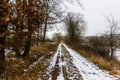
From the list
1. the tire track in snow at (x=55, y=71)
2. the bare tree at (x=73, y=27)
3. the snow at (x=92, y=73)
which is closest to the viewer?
the tire track in snow at (x=55, y=71)

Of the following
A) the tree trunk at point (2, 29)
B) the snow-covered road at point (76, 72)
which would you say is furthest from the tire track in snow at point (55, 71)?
the tree trunk at point (2, 29)

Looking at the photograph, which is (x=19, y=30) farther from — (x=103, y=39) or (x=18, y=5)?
(x=103, y=39)

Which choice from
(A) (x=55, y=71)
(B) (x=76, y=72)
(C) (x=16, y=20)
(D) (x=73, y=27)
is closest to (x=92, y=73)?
(B) (x=76, y=72)

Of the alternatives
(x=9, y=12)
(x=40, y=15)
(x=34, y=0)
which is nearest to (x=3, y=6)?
(x=9, y=12)

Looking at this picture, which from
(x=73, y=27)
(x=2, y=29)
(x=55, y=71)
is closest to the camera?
(x=2, y=29)

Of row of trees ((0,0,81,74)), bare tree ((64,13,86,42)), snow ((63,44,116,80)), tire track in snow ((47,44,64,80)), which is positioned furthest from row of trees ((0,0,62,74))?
bare tree ((64,13,86,42))

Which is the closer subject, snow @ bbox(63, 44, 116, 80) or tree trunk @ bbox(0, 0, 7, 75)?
tree trunk @ bbox(0, 0, 7, 75)

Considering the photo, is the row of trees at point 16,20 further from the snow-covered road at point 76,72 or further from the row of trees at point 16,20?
the snow-covered road at point 76,72

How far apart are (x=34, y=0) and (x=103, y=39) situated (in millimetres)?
20912

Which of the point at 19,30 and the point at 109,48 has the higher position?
the point at 19,30

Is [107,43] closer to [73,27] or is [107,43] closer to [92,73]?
[92,73]

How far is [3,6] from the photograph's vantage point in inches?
440

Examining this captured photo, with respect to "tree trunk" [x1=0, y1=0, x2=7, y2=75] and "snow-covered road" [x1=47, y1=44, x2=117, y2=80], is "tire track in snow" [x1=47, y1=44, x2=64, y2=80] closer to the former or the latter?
"snow-covered road" [x1=47, y1=44, x2=117, y2=80]

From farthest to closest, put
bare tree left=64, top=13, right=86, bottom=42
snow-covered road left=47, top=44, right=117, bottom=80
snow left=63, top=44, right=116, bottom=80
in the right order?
bare tree left=64, top=13, right=86, bottom=42 < snow left=63, top=44, right=116, bottom=80 < snow-covered road left=47, top=44, right=117, bottom=80
